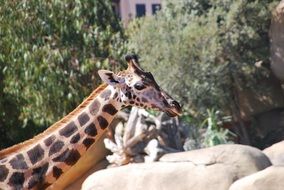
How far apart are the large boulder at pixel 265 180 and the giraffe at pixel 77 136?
402 centimetres

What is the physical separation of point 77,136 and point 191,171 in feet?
15.0

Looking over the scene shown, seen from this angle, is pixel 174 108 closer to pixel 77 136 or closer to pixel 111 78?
pixel 111 78

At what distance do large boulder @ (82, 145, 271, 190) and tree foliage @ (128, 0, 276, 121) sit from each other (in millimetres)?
7172

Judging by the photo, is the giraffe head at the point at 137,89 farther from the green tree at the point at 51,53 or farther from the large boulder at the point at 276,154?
the green tree at the point at 51,53

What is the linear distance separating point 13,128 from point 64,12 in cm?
246

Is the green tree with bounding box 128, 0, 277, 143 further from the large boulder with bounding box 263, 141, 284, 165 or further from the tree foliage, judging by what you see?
the large boulder with bounding box 263, 141, 284, 165

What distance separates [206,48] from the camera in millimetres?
17516

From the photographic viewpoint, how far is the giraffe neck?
191 inches

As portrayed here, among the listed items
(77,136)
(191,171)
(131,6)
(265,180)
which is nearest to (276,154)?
(191,171)

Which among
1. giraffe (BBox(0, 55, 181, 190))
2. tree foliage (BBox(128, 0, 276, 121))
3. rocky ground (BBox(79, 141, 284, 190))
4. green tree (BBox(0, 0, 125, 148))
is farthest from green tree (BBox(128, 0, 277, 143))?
giraffe (BBox(0, 55, 181, 190))

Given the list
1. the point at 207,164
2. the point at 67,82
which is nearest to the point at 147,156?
the point at 207,164

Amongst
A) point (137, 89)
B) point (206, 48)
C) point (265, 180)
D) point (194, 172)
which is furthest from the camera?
point (206, 48)

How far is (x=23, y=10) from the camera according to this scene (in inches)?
515

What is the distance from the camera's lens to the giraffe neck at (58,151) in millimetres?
4840
